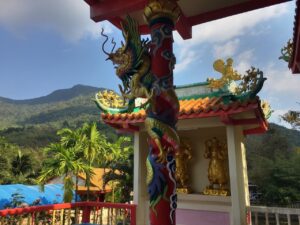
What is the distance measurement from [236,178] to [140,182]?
212 centimetres

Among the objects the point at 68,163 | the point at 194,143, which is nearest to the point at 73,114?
the point at 68,163

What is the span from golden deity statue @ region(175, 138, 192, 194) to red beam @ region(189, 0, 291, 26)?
10.7ft

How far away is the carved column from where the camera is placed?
8.77 feet

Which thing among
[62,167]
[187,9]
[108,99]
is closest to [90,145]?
[62,167]

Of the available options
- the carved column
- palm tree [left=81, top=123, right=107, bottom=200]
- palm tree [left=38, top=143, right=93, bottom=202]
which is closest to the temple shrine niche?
the carved column

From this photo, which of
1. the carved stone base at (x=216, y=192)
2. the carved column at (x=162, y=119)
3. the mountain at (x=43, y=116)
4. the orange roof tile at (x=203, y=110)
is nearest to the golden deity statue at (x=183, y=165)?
the carved stone base at (x=216, y=192)

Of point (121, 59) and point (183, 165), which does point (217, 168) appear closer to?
point (183, 165)

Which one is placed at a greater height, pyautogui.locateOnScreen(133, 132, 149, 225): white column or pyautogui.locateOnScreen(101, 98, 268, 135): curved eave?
pyautogui.locateOnScreen(101, 98, 268, 135): curved eave

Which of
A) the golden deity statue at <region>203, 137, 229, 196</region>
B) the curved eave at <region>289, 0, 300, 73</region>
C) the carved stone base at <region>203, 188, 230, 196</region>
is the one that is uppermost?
the curved eave at <region>289, 0, 300, 73</region>

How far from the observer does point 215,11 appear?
13.0 feet

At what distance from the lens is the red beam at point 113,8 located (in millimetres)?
3333

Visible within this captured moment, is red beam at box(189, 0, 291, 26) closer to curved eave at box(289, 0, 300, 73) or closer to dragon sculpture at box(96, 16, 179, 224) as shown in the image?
curved eave at box(289, 0, 300, 73)

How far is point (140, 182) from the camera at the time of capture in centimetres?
644

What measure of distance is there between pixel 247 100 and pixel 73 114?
97297mm
